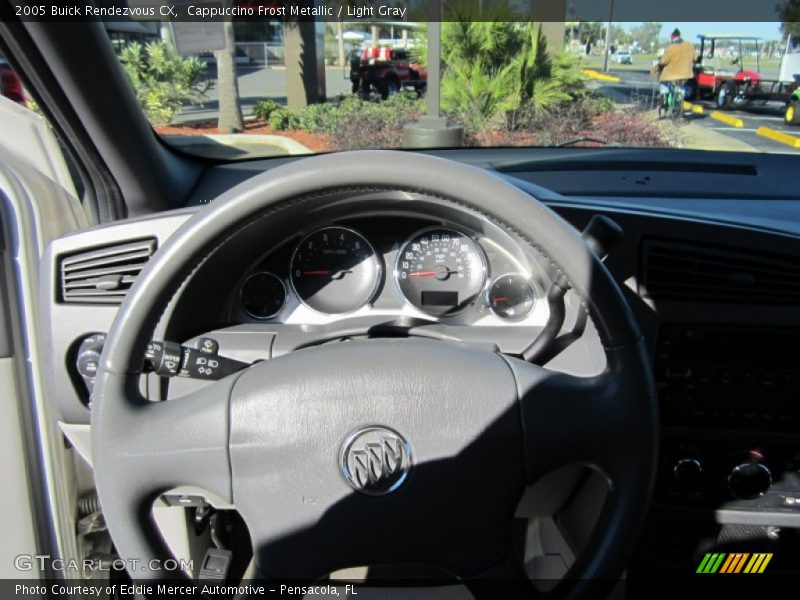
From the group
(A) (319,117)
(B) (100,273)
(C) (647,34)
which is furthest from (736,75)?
(B) (100,273)

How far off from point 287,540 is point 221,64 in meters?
1.74

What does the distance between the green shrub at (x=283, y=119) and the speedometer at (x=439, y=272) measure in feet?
3.33

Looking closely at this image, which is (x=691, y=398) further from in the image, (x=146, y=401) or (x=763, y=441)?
(x=146, y=401)

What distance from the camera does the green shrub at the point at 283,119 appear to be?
2.86m

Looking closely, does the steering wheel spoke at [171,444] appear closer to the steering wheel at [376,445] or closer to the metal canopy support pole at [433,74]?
the steering wheel at [376,445]

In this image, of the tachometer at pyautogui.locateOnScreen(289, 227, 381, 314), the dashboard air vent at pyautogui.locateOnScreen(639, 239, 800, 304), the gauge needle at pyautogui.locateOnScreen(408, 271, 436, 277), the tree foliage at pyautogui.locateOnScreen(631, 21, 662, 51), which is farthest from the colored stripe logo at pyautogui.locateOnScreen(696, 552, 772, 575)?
the tree foliage at pyautogui.locateOnScreen(631, 21, 662, 51)

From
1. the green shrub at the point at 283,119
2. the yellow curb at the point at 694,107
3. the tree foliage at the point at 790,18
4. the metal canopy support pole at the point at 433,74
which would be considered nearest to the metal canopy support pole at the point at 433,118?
the metal canopy support pole at the point at 433,74

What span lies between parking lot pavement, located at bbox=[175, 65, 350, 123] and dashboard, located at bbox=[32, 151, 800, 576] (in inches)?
29.5

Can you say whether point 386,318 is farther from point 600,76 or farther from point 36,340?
point 600,76

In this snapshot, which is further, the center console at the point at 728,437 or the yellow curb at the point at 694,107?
the yellow curb at the point at 694,107

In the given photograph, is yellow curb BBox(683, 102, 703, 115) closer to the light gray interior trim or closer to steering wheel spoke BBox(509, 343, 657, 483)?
steering wheel spoke BBox(509, 343, 657, 483)

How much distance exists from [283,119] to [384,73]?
575mm

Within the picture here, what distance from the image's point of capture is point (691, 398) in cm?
196

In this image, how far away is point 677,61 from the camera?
3.19 meters
